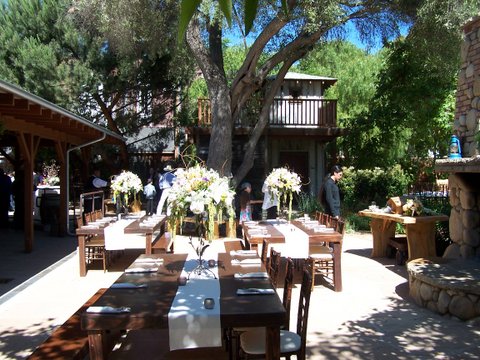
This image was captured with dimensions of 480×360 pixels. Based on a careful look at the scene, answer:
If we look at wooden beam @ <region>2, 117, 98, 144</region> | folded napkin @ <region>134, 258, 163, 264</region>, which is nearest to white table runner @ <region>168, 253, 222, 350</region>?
folded napkin @ <region>134, 258, 163, 264</region>

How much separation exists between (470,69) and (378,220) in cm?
325

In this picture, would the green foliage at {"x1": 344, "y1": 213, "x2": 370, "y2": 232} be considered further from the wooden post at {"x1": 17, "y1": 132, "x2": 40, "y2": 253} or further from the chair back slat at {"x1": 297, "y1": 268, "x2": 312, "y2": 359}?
the chair back slat at {"x1": 297, "y1": 268, "x2": 312, "y2": 359}

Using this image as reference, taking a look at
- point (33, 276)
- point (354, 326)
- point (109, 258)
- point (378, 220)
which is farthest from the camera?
point (378, 220)

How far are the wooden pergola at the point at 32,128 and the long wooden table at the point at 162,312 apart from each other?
342cm

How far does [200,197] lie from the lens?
4590 millimetres

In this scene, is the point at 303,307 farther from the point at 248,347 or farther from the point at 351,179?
the point at 351,179

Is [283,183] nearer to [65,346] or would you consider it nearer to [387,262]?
[387,262]

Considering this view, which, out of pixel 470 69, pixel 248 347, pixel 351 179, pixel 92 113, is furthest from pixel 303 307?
pixel 92 113

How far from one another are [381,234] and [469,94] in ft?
10.6

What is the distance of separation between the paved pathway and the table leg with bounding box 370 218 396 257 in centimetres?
31

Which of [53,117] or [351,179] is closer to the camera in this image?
[53,117]

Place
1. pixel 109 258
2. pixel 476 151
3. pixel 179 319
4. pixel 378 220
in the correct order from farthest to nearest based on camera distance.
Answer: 1. pixel 378 220
2. pixel 109 258
3. pixel 476 151
4. pixel 179 319

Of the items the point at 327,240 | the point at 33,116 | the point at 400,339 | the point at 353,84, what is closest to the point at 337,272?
the point at 327,240

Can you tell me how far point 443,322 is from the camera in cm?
561
